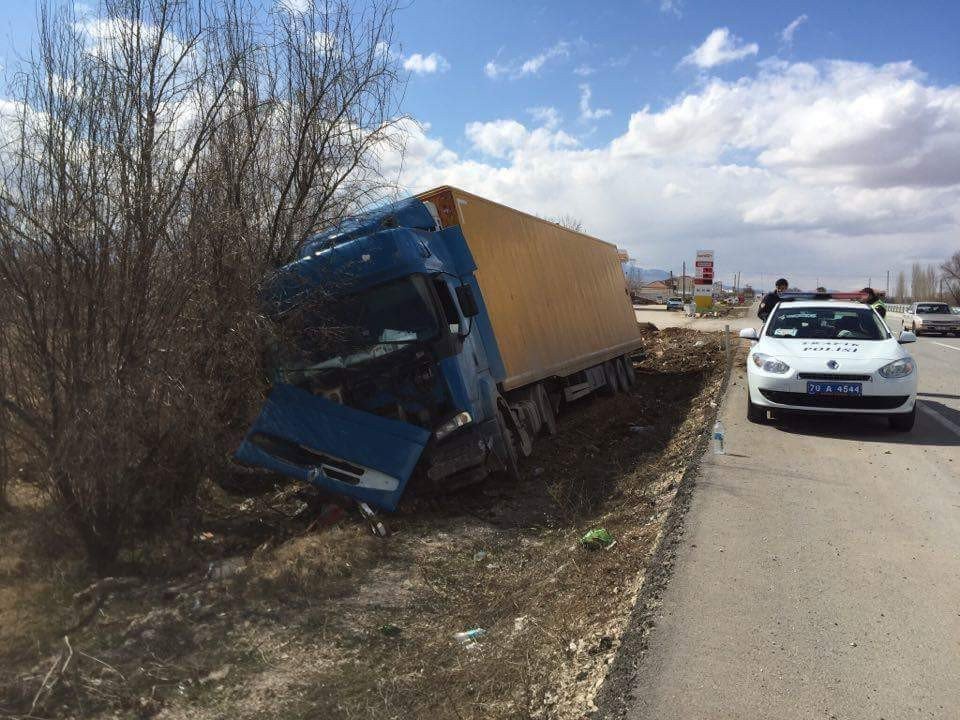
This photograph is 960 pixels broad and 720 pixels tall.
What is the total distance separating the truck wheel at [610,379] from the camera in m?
14.1

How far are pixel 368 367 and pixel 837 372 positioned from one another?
5.48 meters

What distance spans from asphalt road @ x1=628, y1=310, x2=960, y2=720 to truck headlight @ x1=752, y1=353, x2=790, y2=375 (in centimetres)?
144

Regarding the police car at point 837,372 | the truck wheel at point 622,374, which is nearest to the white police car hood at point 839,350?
the police car at point 837,372

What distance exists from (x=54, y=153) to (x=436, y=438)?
12.1 ft

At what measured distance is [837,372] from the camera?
863cm

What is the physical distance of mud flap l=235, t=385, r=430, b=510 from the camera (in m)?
6.36

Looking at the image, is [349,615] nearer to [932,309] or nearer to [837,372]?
[837,372]

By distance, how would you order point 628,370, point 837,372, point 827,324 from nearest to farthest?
point 837,372, point 827,324, point 628,370

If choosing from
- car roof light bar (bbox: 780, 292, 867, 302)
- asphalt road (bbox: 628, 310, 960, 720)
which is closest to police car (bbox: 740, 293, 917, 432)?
asphalt road (bbox: 628, 310, 960, 720)

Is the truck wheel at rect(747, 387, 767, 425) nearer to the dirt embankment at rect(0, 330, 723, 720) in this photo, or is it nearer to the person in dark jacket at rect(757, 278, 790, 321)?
the dirt embankment at rect(0, 330, 723, 720)

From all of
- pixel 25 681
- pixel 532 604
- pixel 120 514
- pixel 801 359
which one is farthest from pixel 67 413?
pixel 801 359

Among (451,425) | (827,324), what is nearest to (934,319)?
(827,324)

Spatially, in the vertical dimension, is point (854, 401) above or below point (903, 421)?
above

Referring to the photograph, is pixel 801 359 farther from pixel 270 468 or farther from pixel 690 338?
pixel 690 338
